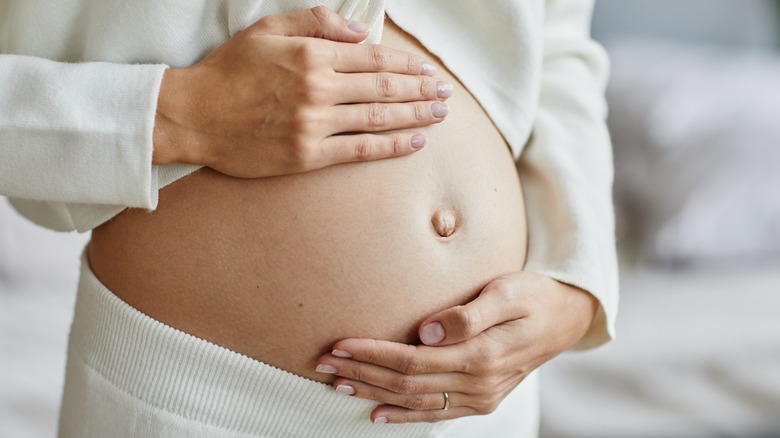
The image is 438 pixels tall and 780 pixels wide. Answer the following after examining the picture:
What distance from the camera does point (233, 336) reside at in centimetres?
74

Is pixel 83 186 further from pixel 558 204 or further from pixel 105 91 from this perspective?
pixel 558 204

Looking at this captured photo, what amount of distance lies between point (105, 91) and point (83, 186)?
85mm

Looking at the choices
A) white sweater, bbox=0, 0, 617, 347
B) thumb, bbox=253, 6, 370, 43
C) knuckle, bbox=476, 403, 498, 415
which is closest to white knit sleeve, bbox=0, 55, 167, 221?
white sweater, bbox=0, 0, 617, 347

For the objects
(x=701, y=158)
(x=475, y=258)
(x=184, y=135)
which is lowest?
(x=701, y=158)

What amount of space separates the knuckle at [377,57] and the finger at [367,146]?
63 mm

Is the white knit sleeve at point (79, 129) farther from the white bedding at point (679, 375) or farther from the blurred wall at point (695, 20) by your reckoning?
the blurred wall at point (695, 20)

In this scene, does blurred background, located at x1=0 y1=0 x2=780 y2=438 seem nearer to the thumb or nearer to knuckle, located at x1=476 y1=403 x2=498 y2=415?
knuckle, located at x1=476 y1=403 x2=498 y2=415

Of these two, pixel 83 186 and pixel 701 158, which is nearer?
pixel 83 186

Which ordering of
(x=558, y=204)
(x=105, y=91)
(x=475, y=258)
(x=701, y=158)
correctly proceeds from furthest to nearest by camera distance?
(x=701, y=158) → (x=558, y=204) → (x=475, y=258) → (x=105, y=91)

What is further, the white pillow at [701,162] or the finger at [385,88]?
the white pillow at [701,162]

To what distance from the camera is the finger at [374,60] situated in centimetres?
73

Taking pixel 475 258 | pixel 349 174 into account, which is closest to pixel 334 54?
pixel 349 174

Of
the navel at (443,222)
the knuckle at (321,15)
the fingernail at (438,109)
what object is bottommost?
the navel at (443,222)

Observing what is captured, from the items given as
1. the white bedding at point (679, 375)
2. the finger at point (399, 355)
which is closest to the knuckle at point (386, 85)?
the finger at point (399, 355)
